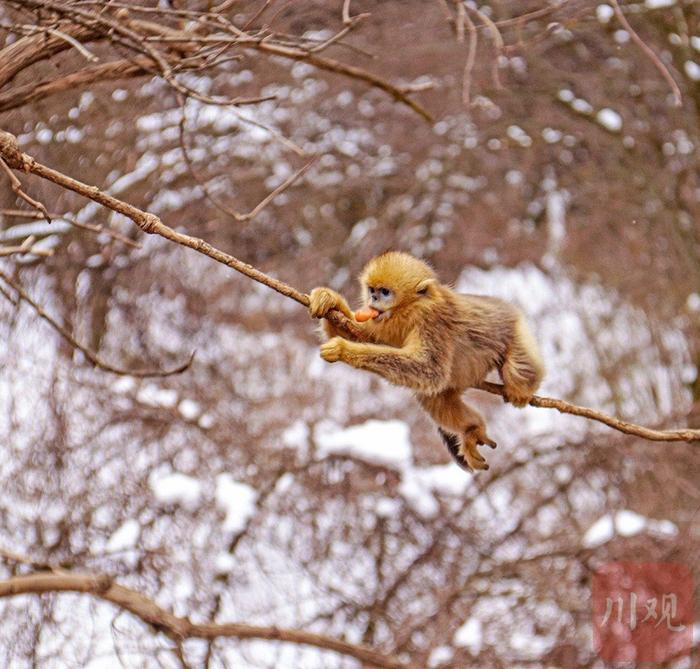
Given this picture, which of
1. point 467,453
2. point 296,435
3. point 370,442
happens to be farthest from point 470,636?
point 467,453

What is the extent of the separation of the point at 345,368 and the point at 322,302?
134 inches

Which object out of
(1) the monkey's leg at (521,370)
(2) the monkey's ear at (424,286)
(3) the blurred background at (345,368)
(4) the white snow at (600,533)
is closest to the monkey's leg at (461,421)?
(1) the monkey's leg at (521,370)

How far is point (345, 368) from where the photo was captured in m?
5.72

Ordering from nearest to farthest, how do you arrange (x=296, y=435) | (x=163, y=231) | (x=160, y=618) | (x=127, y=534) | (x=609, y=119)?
1. (x=163, y=231)
2. (x=160, y=618)
3. (x=127, y=534)
4. (x=296, y=435)
5. (x=609, y=119)

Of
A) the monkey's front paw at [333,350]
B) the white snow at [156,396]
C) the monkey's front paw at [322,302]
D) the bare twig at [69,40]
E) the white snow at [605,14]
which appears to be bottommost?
the white snow at [156,396]

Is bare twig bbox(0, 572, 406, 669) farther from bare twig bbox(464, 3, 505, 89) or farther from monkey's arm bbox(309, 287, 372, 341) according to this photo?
bare twig bbox(464, 3, 505, 89)

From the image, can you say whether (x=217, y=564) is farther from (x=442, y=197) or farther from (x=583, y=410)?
(x=583, y=410)

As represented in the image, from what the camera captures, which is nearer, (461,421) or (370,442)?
(461,421)

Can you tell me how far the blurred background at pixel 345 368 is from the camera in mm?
4391

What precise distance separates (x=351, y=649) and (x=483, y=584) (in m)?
0.93

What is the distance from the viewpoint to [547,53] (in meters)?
5.37

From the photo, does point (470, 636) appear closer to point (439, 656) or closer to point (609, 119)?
point (439, 656)

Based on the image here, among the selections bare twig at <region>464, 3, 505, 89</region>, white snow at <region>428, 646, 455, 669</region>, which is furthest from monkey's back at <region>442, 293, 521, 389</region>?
white snow at <region>428, 646, 455, 669</region>

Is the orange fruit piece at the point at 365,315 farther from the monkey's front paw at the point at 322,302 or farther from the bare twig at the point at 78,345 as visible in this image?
the bare twig at the point at 78,345
